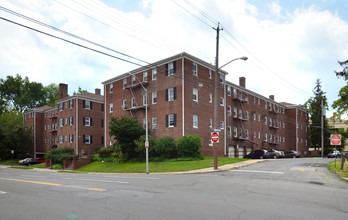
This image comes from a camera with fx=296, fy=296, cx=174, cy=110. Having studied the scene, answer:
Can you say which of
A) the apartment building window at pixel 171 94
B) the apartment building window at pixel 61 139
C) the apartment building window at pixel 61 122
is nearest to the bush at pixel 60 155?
the apartment building window at pixel 61 139

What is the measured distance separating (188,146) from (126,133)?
26.3 feet

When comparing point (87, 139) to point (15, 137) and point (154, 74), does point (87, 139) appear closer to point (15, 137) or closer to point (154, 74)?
point (154, 74)

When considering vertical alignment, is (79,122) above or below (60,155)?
above

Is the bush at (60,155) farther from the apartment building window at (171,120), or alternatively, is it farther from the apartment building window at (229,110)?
the apartment building window at (229,110)

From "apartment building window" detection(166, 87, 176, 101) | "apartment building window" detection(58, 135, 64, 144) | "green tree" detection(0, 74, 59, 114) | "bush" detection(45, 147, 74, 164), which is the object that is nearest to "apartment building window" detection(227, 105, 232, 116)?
"apartment building window" detection(166, 87, 176, 101)

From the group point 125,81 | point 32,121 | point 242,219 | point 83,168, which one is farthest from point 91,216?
point 32,121

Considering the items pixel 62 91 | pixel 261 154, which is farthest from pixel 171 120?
pixel 62 91

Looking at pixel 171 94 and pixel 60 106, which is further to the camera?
pixel 60 106

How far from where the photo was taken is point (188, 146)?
3136 centimetres

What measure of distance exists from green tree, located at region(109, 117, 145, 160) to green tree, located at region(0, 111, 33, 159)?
35640 millimetres

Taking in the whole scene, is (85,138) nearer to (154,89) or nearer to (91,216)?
(154,89)

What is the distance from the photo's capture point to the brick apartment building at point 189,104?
3456cm

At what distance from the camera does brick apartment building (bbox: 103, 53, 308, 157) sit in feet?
113

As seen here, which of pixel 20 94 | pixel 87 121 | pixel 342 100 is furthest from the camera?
pixel 20 94
